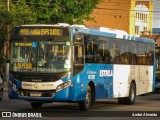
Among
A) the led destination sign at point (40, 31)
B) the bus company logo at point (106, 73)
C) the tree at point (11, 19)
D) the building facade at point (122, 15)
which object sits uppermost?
the building facade at point (122, 15)

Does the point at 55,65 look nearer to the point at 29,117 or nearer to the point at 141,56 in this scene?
the point at 29,117

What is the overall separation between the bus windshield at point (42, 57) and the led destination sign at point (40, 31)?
1.13 feet

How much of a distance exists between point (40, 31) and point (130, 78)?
7.24 metres

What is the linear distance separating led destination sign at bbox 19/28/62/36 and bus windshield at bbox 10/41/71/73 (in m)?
0.34

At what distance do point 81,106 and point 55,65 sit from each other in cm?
206

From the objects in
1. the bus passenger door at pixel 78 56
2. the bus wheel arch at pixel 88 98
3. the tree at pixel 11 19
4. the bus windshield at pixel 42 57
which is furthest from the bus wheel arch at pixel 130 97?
the tree at pixel 11 19

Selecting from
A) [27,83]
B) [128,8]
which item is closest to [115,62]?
[27,83]

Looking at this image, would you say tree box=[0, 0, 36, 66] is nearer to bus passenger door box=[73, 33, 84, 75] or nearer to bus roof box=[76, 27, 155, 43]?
bus roof box=[76, 27, 155, 43]

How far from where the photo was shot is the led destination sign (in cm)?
2128

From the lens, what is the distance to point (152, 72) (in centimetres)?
3128

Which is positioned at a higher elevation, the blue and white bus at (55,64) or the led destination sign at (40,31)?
the led destination sign at (40,31)

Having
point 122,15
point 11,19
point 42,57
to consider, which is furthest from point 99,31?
point 122,15

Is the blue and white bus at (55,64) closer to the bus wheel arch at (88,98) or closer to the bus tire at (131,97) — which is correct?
the bus wheel arch at (88,98)

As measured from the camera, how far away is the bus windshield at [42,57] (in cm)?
2089
